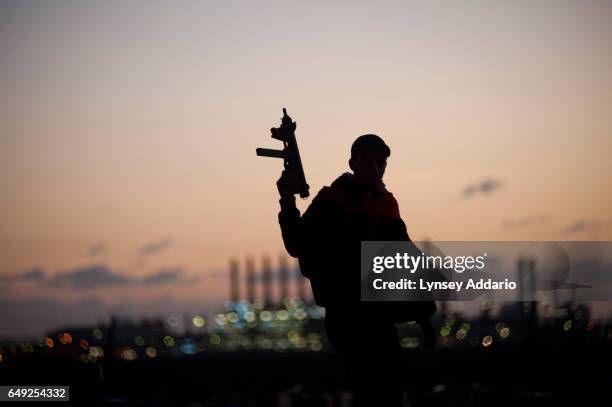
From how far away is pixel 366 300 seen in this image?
521cm

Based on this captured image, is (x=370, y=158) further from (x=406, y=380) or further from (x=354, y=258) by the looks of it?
(x=406, y=380)

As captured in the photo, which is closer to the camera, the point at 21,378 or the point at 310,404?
the point at 21,378

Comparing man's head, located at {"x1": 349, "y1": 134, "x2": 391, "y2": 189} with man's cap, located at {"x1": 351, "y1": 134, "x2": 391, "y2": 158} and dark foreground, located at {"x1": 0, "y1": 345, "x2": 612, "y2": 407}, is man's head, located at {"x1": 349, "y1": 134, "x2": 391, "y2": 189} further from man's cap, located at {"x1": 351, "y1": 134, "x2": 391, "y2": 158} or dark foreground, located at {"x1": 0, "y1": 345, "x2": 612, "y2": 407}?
dark foreground, located at {"x1": 0, "y1": 345, "x2": 612, "y2": 407}

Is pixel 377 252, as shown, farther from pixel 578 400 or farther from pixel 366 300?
pixel 578 400

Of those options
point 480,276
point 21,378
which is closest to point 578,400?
point 21,378

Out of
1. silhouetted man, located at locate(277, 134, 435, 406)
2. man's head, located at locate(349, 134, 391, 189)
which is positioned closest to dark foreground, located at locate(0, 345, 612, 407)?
silhouetted man, located at locate(277, 134, 435, 406)

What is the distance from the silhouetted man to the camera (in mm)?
5172

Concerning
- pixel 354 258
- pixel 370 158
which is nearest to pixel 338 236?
pixel 354 258

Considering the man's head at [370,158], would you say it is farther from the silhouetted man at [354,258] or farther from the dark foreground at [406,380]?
the dark foreground at [406,380]

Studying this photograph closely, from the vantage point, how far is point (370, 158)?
5246 millimetres

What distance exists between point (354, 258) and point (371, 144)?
59 centimetres

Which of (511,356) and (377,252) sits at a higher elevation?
(377,252)

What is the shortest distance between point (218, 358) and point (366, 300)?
509 feet

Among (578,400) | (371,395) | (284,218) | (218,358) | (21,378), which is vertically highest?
(284,218)
